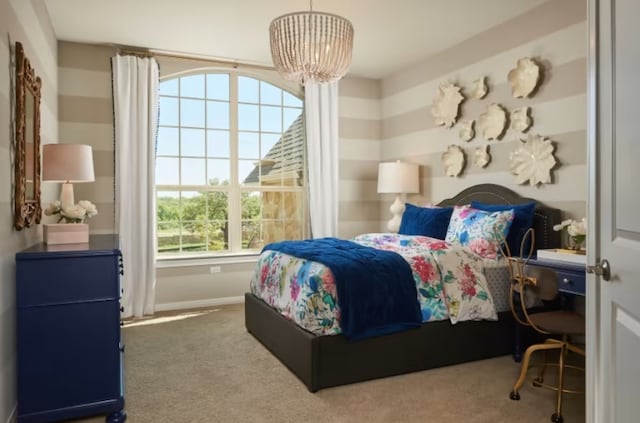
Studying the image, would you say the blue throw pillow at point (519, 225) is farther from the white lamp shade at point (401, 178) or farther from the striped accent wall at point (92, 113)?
the striped accent wall at point (92, 113)

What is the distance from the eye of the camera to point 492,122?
4.09m

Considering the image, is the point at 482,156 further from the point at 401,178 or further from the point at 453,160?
the point at 401,178

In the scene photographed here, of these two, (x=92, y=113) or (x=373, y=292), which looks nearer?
(x=373, y=292)

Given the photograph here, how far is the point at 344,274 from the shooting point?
9.30 ft

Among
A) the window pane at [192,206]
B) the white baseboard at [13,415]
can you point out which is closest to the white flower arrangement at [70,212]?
the white baseboard at [13,415]

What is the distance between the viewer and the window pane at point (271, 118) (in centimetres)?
534

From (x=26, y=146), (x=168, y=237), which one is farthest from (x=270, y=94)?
(x=26, y=146)

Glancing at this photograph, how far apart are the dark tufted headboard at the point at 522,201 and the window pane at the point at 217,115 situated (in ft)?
8.32

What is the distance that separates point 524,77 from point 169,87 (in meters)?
3.44

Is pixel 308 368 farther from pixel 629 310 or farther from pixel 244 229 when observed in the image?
pixel 244 229

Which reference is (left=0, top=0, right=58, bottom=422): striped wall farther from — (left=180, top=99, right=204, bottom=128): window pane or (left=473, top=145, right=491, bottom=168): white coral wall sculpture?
(left=473, top=145, right=491, bottom=168): white coral wall sculpture

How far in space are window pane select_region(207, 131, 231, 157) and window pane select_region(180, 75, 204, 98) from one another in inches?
17.2

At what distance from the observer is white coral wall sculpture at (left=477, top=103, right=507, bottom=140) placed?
400 cm

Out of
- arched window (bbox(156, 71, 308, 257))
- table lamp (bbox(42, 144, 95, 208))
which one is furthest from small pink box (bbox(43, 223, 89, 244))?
arched window (bbox(156, 71, 308, 257))
